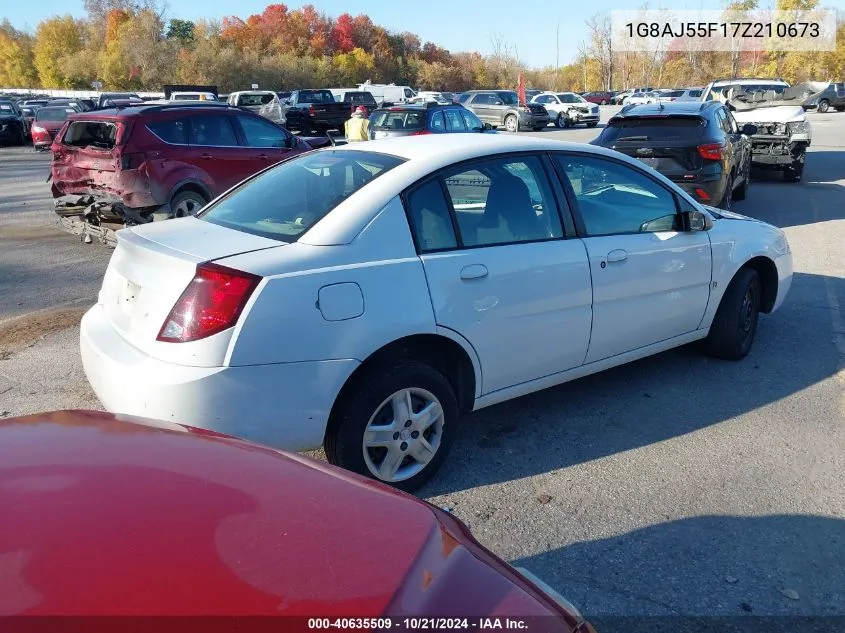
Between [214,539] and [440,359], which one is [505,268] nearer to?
[440,359]

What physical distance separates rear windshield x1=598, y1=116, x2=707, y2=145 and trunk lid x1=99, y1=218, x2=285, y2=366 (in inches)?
293

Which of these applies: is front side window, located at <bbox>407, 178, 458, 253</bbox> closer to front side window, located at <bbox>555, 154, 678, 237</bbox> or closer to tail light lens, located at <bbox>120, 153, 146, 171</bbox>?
front side window, located at <bbox>555, 154, 678, 237</bbox>

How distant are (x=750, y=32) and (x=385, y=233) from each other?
225 feet

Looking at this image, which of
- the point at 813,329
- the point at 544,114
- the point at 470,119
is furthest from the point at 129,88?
the point at 813,329

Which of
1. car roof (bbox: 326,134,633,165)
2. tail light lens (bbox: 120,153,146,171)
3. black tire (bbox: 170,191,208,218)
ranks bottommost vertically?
black tire (bbox: 170,191,208,218)

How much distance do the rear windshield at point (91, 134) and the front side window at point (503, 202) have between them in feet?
21.1

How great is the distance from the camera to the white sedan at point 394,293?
307 cm

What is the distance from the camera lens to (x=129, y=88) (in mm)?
70625

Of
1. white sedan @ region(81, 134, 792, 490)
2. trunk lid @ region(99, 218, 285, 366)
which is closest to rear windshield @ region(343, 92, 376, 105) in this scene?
white sedan @ region(81, 134, 792, 490)

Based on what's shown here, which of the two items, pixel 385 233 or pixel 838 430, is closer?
pixel 385 233

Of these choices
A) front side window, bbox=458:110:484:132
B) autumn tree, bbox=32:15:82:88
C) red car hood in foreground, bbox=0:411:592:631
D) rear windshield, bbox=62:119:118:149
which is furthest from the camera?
autumn tree, bbox=32:15:82:88

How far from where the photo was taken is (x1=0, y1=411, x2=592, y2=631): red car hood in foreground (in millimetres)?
1365

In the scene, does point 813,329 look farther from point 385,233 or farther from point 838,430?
point 385,233

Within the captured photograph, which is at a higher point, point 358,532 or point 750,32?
point 750,32
